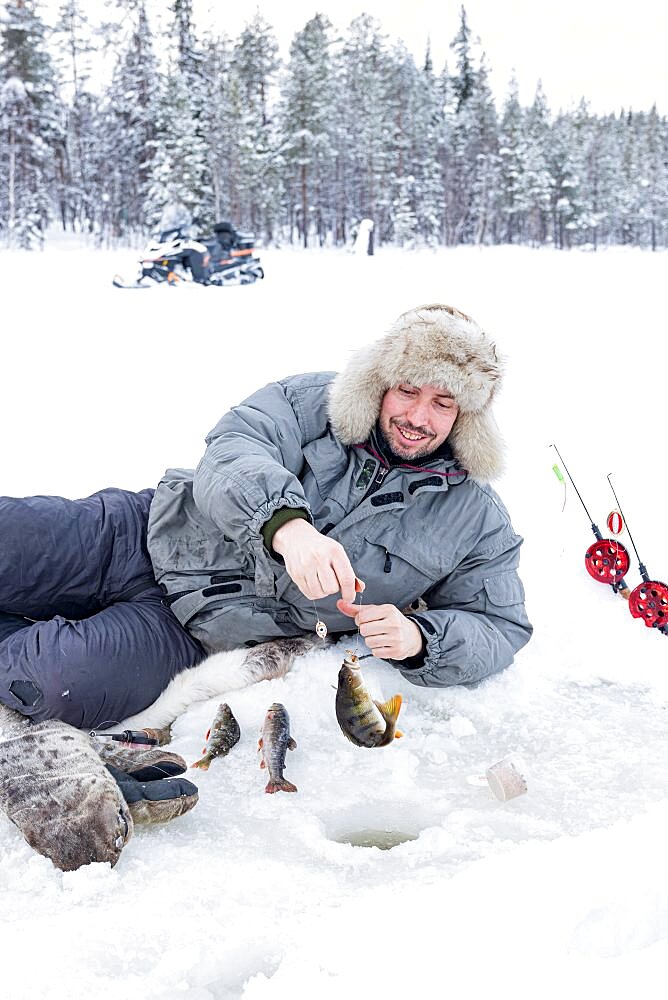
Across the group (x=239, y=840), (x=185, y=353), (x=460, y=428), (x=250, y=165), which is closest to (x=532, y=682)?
(x=460, y=428)

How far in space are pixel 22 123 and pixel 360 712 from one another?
120ft

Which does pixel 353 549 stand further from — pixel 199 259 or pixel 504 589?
pixel 199 259

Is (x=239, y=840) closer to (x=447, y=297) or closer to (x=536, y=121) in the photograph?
(x=447, y=297)

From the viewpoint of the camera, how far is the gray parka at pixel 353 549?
3.06 metres

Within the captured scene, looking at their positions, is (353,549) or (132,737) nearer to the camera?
(132,737)

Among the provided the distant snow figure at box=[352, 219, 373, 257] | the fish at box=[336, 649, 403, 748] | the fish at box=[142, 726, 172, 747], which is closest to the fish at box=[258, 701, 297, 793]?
the fish at box=[336, 649, 403, 748]

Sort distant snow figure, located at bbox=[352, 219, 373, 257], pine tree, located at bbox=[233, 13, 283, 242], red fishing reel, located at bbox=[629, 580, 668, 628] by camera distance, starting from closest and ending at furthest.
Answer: red fishing reel, located at bbox=[629, 580, 668, 628], distant snow figure, located at bbox=[352, 219, 373, 257], pine tree, located at bbox=[233, 13, 283, 242]

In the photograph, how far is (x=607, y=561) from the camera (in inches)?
166

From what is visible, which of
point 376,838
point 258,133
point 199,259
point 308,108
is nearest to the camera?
point 376,838

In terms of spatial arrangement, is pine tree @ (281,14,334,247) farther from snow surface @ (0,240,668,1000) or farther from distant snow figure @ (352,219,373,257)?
snow surface @ (0,240,668,1000)

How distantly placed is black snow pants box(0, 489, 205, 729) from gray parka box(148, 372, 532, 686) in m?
0.13

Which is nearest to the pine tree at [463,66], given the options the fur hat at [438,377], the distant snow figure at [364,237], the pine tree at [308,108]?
the pine tree at [308,108]

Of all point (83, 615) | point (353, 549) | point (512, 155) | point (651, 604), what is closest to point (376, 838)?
point (353, 549)

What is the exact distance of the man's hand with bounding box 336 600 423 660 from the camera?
2.68 meters
